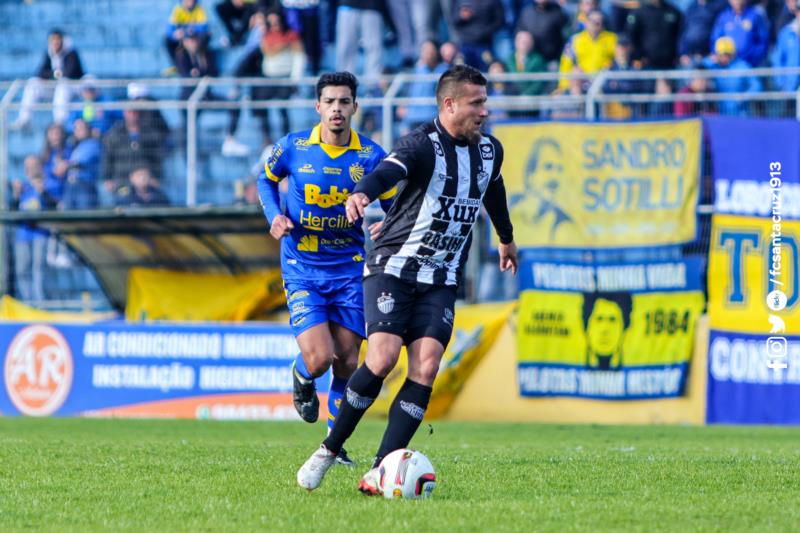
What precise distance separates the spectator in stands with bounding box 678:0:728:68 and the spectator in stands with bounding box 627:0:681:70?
0.62 feet

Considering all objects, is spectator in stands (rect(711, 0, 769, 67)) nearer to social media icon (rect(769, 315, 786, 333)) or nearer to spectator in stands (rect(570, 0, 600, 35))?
spectator in stands (rect(570, 0, 600, 35))

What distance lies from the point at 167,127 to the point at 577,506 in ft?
40.3

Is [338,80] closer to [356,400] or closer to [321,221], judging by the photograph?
[321,221]

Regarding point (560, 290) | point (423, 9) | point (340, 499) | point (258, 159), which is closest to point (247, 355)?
point (258, 159)

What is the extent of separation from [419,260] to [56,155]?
1237 centimetres

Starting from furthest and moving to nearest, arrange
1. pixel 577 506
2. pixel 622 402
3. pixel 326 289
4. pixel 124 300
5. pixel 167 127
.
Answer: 1. pixel 124 300
2. pixel 167 127
3. pixel 622 402
4. pixel 326 289
5. pixel 577 506

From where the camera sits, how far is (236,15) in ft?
73.8

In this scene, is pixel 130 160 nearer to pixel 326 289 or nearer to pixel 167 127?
pixel 167 127

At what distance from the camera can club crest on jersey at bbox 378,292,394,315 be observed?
796 centimetres

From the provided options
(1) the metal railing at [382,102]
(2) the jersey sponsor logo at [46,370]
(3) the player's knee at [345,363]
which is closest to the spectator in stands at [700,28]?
(1) the metal railing at [382,102]

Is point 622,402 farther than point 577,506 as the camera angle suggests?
Yes

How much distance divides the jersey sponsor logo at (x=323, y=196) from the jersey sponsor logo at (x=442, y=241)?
2.25 m

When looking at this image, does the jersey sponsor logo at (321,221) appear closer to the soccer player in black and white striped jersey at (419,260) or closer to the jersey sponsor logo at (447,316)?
the soccer player in black and white striped jersey at (419,260)

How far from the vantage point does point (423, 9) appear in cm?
2055
